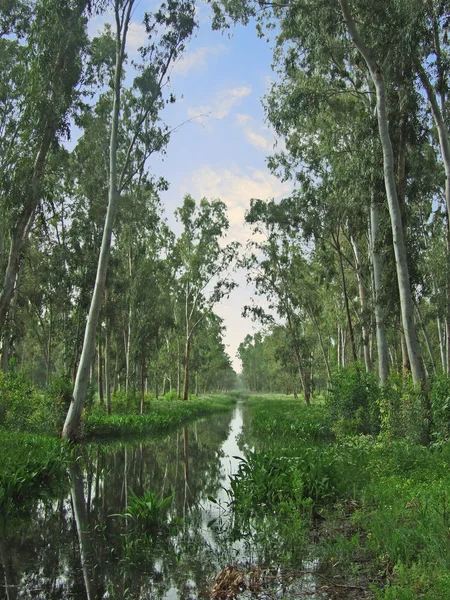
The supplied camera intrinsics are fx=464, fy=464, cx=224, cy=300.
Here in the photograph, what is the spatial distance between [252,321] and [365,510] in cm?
2813

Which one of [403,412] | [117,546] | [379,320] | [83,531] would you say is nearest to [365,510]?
[117,546]

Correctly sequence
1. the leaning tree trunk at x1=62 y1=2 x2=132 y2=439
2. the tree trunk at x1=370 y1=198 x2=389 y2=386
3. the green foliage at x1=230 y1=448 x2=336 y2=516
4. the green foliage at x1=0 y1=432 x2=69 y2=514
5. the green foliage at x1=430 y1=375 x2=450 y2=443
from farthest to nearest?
1. the tree trunk at x1=370 y1=198 x2=389 y2=386
2. the leaning tree trunk at x1=62 y1=2 x2=132 y2=439
3. the green foliage at x1=430 y1=375 x2=450 y2=443
4. the green foliage at x1=0 y1=432 x2=69 y2=514
5. the green foliage at x1=230 y1=448 x2=336 y2=516

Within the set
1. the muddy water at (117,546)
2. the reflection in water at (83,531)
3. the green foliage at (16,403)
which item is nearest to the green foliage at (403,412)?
the muddy water at (117,546)

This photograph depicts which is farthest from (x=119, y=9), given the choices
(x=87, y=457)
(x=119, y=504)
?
(x=119, y=504)

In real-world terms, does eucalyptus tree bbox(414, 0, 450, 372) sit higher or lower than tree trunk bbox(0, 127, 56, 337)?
higher

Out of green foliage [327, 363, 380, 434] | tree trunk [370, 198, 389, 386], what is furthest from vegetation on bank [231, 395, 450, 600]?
tree trunk [370, 198, 389, 386]

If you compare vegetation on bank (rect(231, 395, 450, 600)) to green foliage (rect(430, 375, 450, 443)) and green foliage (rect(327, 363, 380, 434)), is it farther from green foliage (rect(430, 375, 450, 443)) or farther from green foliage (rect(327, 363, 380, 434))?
green foliage (rect(327, 363, 380, 434))

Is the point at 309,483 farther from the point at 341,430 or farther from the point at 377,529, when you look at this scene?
the point at 341,430

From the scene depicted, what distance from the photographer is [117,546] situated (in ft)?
19.6

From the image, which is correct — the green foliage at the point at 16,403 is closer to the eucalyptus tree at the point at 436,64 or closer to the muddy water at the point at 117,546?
the muddy water at the point at 117,546

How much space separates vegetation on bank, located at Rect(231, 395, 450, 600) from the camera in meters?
4.33

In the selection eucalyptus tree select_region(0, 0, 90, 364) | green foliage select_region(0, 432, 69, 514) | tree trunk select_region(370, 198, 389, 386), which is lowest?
green foliage select_region(0, 432, 69, 514)

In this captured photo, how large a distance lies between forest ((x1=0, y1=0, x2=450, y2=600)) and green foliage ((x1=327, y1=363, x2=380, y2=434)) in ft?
0.26

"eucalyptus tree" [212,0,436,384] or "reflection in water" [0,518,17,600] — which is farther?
"eucalyptus tree" [212,0,436,384]
